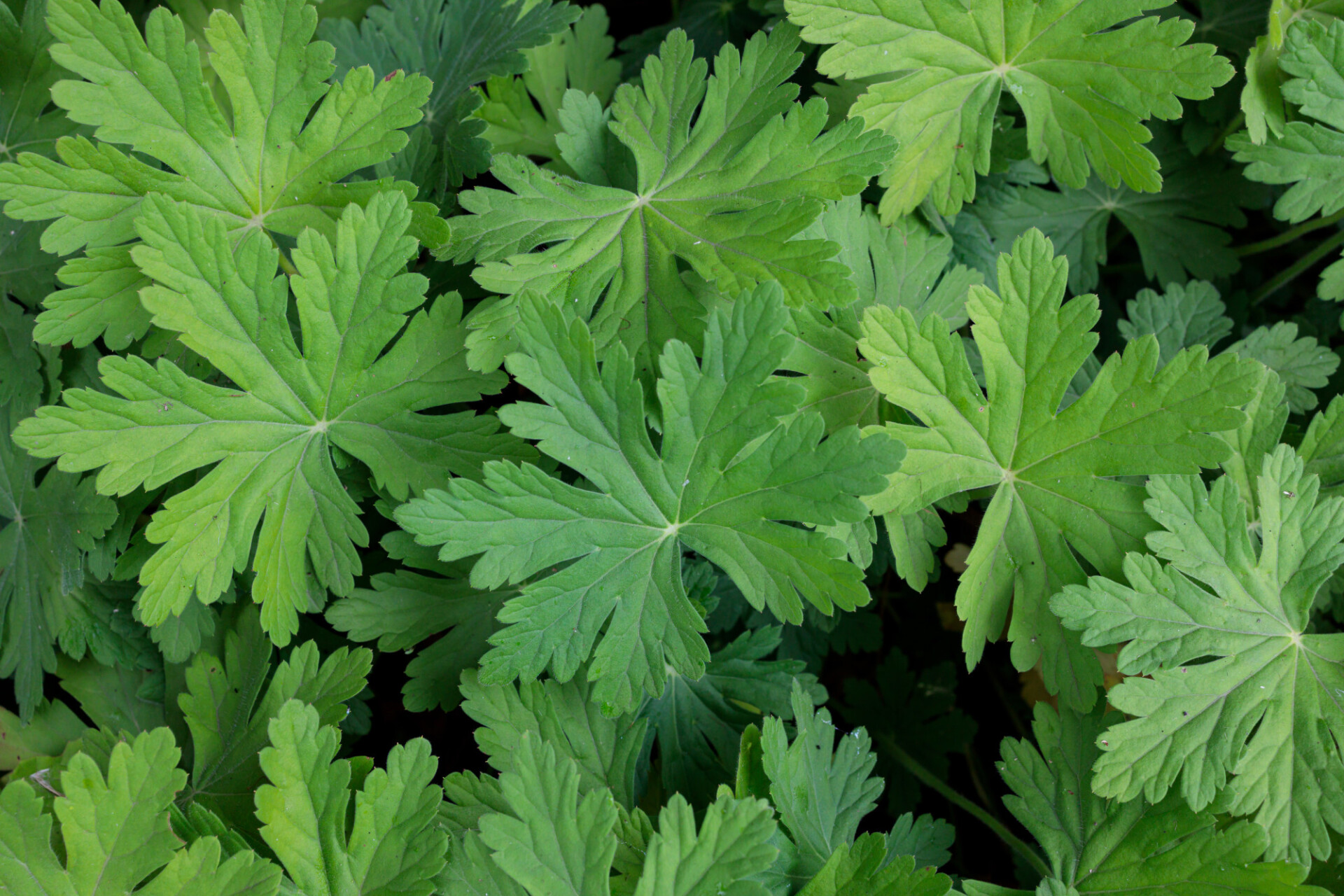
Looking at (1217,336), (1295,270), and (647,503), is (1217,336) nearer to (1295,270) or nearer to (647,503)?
(1295,270)

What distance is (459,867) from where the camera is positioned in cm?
146

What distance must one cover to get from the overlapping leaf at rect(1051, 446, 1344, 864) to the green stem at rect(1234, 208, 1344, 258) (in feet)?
2.50

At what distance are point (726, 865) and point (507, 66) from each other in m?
1.53

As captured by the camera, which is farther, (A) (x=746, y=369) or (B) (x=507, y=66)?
(B) (x=507, y=66)

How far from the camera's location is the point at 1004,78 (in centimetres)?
177

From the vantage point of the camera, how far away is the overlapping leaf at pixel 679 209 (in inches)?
60.4

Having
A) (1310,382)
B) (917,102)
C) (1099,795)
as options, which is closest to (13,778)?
(1099,795)

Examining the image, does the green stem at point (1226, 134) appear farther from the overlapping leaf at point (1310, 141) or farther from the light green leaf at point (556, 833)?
the light green leaf at point (556, 833)

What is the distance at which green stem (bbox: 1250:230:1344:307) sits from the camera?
209 cm

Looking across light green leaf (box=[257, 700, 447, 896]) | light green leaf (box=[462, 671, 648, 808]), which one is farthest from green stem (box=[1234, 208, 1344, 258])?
light green leaf (box=[257, 700, 447, 896])

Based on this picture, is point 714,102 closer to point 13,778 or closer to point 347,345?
point 347,345

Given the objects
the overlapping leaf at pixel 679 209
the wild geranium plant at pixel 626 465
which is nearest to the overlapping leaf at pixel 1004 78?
the wild geranium plant at pixel 626 465

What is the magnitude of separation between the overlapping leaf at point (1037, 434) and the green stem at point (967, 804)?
361 millimetres

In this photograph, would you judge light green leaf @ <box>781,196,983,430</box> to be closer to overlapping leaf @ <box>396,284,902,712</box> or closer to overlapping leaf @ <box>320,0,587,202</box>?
overlapping leaf @ <box>396,284,902,712</box>
